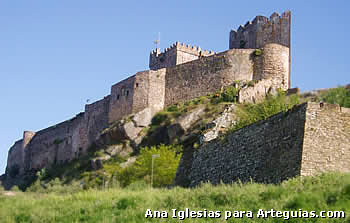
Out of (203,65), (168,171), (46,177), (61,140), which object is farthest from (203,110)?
(61,140)

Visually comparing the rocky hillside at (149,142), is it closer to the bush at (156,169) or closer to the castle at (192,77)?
the bush at (156,169)

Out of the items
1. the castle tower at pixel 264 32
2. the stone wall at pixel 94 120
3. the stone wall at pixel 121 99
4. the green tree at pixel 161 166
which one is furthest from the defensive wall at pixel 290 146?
the stone wall at pixel 94 120

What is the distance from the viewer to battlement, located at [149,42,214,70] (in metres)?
46.8

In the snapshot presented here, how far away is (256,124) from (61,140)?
38.4 m

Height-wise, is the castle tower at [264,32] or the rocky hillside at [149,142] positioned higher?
the castle tower at [264,32]

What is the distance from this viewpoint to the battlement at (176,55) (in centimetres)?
4675

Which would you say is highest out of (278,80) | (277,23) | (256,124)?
(277,23)

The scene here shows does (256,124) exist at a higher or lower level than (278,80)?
lower

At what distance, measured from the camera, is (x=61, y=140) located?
53.0 metres

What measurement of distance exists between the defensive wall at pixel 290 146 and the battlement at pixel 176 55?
29.0 meters

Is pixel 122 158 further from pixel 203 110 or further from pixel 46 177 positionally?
pixel 46 177

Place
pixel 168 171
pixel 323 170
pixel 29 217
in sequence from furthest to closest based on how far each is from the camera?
pixel 168 171, pixel 29 217, pixel 323 170

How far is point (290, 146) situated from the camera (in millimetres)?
14820

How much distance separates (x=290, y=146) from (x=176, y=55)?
1271 inches
